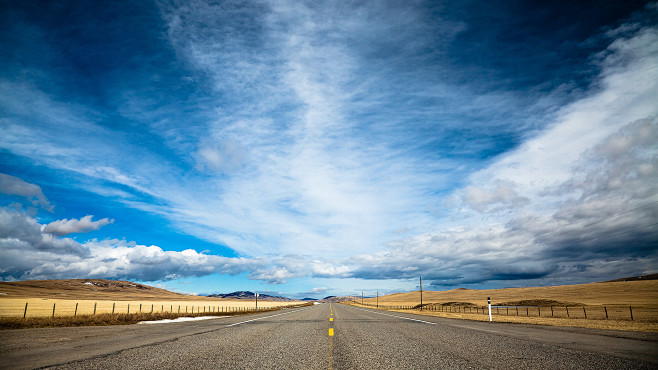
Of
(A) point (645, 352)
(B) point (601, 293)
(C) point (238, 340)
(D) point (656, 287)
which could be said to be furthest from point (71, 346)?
(D) point (656, 287)

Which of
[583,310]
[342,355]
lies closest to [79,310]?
[342,355]

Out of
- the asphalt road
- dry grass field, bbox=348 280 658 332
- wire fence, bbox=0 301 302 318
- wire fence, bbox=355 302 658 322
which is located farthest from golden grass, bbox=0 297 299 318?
wire fence, bbox=355 302 658 322

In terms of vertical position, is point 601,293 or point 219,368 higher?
point 219,368

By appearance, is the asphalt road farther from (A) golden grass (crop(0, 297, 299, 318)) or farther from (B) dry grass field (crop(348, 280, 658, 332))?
(A) golden grass (crop(0, 297, 299, 318))

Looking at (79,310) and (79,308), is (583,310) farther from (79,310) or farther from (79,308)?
(79,308)

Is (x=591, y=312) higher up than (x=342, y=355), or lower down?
lower down

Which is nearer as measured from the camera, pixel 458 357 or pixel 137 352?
pixel 458 357

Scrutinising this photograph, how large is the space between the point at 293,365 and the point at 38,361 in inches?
228

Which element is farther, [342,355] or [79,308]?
[79,308]

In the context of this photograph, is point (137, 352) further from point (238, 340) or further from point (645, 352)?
point (645, 352)

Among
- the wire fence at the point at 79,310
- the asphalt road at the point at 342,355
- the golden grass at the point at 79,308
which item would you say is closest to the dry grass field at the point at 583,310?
the asphalt road at the point at 342,355

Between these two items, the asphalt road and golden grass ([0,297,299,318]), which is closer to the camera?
the asphalt road

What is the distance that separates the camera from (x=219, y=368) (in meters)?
6.16

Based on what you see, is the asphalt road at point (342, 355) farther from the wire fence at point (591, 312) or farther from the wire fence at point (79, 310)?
the wire fence at point (591, 312)
